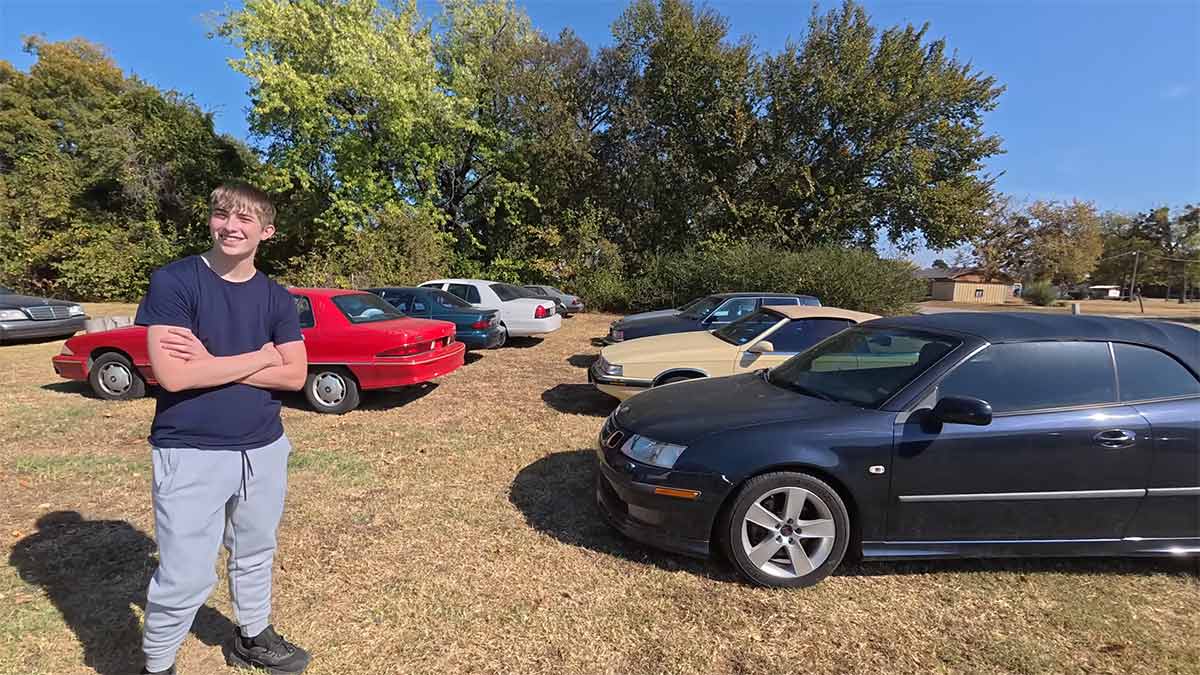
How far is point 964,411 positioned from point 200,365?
3234 millimetres

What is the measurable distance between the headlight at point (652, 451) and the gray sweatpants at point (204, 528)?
5.76ft

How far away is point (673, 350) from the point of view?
5.98 metres

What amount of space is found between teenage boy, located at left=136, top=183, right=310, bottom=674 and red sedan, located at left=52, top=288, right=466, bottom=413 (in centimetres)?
413

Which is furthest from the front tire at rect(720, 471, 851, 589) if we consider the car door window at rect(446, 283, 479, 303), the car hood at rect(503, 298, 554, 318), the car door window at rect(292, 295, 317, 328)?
the car door window at rect(446, 283, 479, 303)

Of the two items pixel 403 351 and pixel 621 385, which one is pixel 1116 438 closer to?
pixel 621 385

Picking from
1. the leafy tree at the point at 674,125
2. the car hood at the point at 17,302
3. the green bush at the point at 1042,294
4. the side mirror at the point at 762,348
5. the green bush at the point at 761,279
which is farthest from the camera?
the green bush at the point at 1042,294

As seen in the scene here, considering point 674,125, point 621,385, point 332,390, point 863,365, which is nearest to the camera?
point 863,365

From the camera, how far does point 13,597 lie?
8.98 feet

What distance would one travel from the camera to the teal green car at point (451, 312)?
963 cm

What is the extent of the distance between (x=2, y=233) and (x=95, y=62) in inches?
748

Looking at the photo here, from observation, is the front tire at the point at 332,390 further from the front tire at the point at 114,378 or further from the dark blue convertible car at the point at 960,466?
the dark blue convertible car at the point at 960,466

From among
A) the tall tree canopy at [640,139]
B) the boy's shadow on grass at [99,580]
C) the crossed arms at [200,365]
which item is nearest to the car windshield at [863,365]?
the crossed arms at [200,365]

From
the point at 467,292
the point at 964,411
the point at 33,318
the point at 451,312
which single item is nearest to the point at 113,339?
the point at 451,312

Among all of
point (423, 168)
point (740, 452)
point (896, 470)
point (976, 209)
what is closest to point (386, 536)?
point (740, 452)
